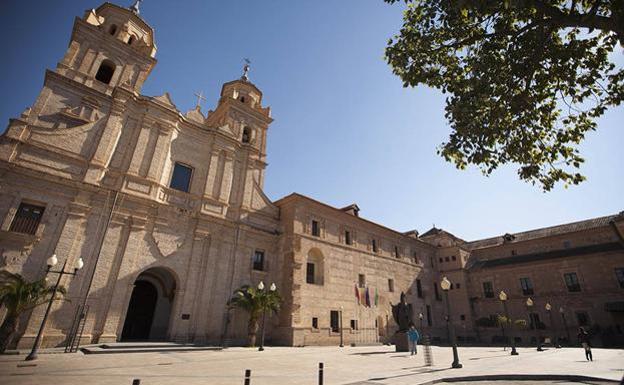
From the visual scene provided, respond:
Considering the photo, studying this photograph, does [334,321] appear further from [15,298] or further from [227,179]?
[15,298]

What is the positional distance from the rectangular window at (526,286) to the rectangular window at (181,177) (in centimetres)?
3497

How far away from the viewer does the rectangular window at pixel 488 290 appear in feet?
111

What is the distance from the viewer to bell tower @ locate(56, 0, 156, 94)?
1895cm

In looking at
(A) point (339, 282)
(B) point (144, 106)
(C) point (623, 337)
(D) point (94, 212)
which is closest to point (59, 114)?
(B) point (144, 106)

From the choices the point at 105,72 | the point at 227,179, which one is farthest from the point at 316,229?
the point at 105,72

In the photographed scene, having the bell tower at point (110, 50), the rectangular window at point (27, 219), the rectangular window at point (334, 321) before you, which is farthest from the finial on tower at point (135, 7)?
the rectangular window at point (334, 321)

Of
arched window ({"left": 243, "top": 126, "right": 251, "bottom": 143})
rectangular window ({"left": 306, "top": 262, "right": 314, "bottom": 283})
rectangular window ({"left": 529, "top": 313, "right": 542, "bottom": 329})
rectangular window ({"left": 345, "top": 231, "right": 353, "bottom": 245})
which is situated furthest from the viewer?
rectangular window ({"left": 529, "top": 313, "right": 542, "bottom": 329})

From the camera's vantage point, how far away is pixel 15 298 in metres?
12.2

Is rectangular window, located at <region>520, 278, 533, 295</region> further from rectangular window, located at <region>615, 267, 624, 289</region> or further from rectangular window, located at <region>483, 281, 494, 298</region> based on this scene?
rectangular window, located at <region>615, 267, 624, 289</region>

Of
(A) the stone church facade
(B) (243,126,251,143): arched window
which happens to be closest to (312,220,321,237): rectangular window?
(A) the stone church facade

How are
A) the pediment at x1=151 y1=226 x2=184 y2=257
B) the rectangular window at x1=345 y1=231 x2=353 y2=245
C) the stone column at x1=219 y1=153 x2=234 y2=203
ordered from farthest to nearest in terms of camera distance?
the rectangular window at x1=345 y1=231 x2=353 y2=245 → the stone column at x1=219 y1=153 x2=234 y2=203 → the pediment at x1=151 y1=226 x2=184 y2=257

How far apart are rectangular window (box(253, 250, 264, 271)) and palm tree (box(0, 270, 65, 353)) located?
38.4 ft

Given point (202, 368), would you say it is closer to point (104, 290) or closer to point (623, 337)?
point (104, 290)

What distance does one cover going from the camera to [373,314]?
26.1m
